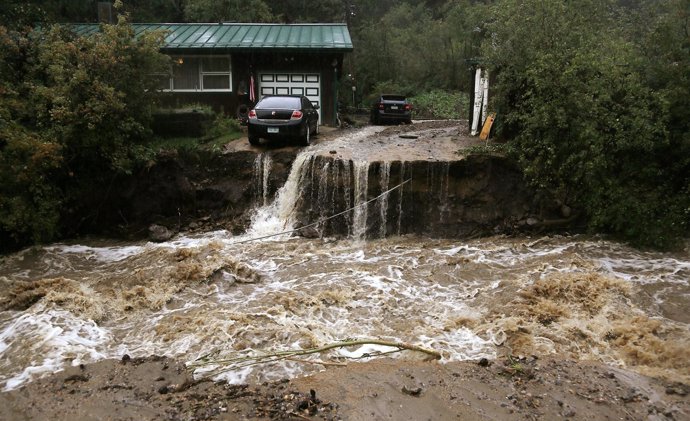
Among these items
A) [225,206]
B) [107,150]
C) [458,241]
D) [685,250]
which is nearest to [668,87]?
[685,250]

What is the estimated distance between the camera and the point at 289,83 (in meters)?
19.6

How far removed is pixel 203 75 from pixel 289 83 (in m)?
3.30

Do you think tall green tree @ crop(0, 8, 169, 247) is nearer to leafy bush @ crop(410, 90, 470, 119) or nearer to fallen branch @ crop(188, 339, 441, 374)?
fallen branch @ crop(188, 339, 441, 374)

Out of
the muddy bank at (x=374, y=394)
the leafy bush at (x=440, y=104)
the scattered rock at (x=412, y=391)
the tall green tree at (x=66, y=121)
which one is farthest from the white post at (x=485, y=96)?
the leafy bush at (x=440, y=104)

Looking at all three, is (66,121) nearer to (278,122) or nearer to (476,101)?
(278,122)

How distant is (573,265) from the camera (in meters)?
10.6

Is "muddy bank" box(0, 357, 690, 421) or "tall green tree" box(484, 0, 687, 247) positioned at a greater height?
"tall green tree" box(484, 0, 687, 247)

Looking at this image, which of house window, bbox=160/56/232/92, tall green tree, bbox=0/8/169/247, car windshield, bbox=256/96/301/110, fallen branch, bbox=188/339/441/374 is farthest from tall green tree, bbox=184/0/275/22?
fallen branch, bbox=188/339/441/374

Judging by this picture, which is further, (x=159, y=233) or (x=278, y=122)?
(x=278, y=122)

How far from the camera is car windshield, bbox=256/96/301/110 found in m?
14.9

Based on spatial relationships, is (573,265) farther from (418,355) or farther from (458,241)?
(418,355)

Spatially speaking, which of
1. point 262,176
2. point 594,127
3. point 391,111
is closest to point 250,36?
point 391,111

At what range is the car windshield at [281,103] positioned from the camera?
14.9 metres

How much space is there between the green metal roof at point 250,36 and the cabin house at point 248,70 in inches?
1.4
